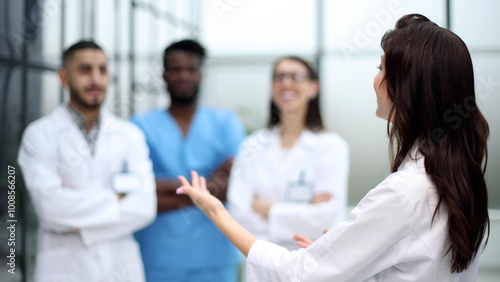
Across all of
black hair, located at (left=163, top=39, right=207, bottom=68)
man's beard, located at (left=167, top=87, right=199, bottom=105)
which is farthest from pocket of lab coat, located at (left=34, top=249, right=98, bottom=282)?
black hair, located at (left=163, top=39, right=207, bottom=68)

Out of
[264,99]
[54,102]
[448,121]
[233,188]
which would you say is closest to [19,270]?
[54,102]

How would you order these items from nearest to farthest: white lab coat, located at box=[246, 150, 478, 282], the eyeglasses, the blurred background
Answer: white lab coat, located at box=[246, 150, 478, 282], the blurred background, the eyeglasses

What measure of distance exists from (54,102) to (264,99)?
97 centimetres

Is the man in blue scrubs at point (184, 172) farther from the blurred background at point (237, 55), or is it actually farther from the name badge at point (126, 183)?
the blurred background at point (237, 55)

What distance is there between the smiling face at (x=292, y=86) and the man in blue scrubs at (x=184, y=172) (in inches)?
8.9

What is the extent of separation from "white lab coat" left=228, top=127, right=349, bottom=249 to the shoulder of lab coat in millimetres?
344

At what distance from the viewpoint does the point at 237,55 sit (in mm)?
2184

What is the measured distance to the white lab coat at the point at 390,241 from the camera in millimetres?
686

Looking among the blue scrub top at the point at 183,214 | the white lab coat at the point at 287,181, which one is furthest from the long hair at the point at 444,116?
the blue scrub top at the point at 183,214

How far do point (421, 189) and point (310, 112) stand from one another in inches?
40.0

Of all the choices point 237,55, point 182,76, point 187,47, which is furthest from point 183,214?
point 237,55

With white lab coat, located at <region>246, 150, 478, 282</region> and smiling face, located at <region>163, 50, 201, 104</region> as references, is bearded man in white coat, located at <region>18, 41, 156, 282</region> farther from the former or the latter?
white lab coat, located at <region>246, 150, 478, 282</region>

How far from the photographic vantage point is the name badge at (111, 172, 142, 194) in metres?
1.54

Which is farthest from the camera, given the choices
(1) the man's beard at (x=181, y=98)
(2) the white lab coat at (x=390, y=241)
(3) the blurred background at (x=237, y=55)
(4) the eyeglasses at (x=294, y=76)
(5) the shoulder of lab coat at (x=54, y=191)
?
(1) the man's beard at (x=181, y=98)
